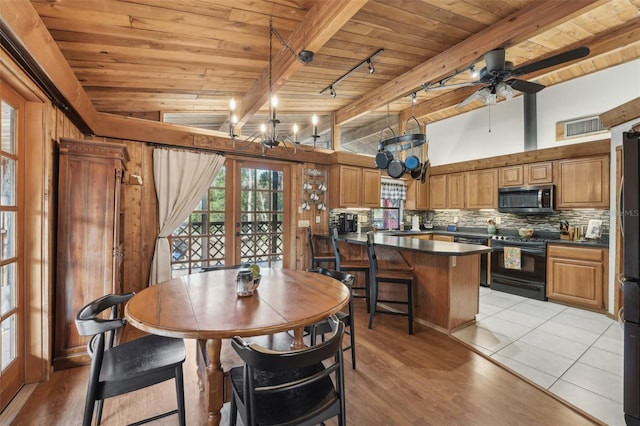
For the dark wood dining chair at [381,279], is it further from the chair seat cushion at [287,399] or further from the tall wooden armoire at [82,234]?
the tall wooden armoire at [82,234]

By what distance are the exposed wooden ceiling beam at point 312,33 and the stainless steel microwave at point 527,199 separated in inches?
163

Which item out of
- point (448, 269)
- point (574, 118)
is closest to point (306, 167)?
point (448, 269)

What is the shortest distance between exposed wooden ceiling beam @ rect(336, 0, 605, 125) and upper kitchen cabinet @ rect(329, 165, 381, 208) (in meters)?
1.35

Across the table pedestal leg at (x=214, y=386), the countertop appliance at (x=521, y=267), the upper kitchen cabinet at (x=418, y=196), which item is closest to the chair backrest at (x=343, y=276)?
the table pedestal leg at (x=214, y=386)

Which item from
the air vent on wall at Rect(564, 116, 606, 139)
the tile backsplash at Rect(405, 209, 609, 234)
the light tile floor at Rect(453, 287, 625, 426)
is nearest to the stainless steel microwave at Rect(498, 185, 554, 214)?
the tile backsplash at Rect(405, 209, 609, 234)

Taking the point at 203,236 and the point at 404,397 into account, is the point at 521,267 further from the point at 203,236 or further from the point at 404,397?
the point at 203,236

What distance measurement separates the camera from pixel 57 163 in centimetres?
228

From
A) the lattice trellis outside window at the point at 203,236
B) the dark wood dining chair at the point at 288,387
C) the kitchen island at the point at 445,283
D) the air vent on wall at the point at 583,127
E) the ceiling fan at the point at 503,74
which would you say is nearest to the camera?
the dark wood dining chair at the point at 288,387

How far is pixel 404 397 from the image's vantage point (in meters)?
1.90

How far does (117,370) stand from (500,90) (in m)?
3.41

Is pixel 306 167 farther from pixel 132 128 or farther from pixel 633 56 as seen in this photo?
pixel 633 56

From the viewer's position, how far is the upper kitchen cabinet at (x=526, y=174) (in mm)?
4310

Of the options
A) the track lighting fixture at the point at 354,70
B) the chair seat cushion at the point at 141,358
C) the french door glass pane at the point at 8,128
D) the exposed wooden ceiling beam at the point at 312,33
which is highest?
the track lighting fixture at the point at 354,70

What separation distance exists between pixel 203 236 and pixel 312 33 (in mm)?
2894
